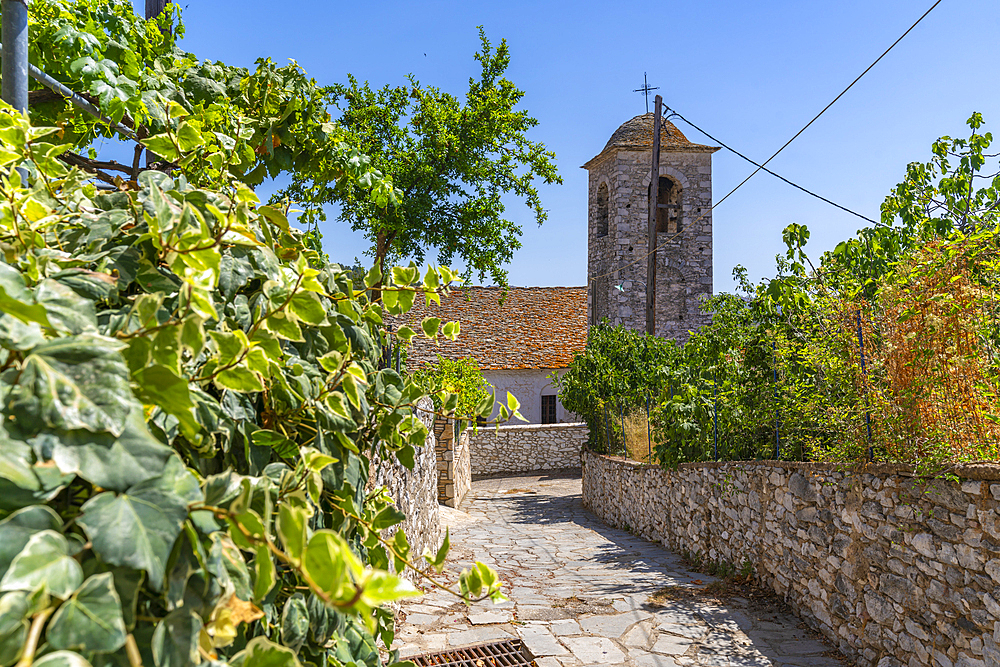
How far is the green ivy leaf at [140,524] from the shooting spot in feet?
1.96

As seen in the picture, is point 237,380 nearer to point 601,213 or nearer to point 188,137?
point 188,137

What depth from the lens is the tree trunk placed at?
11.4ft

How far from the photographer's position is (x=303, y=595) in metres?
1.10

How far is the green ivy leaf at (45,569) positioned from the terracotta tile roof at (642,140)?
2170cm

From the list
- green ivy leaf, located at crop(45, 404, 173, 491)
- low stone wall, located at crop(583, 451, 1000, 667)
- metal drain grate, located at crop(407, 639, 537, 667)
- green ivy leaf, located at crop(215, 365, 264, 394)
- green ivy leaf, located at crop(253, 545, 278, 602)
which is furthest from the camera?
metal drain grate, located at crop(407, 639, 537, 667)

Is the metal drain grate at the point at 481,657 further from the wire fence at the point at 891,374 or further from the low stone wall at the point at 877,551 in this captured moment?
the wire fence at the point at 891,374

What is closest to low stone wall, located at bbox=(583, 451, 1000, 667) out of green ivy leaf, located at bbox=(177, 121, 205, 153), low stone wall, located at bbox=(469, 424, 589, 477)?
green ivy leaf, located at bbox=(177, 121, 205, 153)

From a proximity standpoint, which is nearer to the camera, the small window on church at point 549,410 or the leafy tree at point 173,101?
the leafy tree at point 173,101

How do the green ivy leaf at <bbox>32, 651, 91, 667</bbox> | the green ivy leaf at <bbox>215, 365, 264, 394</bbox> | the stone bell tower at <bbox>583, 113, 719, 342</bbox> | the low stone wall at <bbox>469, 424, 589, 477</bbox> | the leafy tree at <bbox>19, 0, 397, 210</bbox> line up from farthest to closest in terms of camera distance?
the stone bell tower at <bbox>583, 113, 719, 342</bbox>
the low stone wall at <bbox>469, 424, 589, 477</bbox>
the leafy tree at <bbox>19, 0, 397, 210</bbox>
the green ivy leaf at <bbox>215, 365, 264, 394</bbox>
the green ivy leaf at <bbox>32, 651, 91, 667</bbox>

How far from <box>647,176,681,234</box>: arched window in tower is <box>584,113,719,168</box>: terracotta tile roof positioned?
1.17m

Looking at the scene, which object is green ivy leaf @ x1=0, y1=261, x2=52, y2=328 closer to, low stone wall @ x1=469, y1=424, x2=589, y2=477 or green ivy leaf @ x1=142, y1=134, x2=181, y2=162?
green ivy leaf @ x1=142, y1=134, x2=181, y2=162

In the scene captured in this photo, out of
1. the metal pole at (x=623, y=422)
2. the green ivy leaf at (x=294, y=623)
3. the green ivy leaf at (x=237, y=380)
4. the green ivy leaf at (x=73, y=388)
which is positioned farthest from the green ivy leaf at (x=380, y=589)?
the metal pole at (x=623, y=422)

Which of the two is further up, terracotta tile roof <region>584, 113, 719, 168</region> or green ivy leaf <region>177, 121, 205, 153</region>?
terracotta tile roof <region>584, 113, 719, 168</region>

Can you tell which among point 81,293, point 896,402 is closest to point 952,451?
point 896,402
